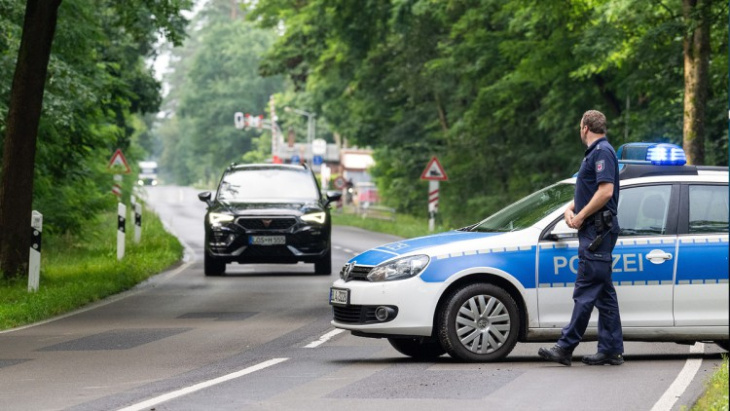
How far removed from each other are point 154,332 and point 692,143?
496 inches

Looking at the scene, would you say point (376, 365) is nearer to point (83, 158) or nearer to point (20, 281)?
point (20, 281)

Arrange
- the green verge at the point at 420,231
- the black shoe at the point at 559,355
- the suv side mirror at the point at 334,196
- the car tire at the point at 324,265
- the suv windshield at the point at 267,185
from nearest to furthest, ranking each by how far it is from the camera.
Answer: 1. the green verge at the point at 420,231
2. the black shoe at the point at 559,355
3. the suv side mirror at the point at 334,196
4. the car tire at the point at 324,265
5. the suv windshield at the point at 267,185

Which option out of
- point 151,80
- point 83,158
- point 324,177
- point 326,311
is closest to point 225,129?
point 324,177

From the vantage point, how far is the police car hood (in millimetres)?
11430

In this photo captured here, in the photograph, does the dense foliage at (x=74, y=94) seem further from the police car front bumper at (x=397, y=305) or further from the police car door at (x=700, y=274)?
the police car door at (x=700, y=274)

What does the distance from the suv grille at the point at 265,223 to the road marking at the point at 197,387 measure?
1155 centimetres

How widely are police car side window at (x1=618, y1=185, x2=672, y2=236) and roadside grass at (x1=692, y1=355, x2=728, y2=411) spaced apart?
1755mm

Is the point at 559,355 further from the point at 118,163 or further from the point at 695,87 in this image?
the point at 118,163

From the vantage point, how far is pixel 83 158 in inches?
1067

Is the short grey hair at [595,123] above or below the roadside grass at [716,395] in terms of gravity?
above

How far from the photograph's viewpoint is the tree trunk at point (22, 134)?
1998 cm

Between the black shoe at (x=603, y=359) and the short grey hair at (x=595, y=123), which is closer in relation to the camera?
the short grey hair at (x=595, y=123)

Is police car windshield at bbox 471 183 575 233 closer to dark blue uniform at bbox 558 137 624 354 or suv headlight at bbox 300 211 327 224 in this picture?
dark blue uniform at bbox 558 137 624 354

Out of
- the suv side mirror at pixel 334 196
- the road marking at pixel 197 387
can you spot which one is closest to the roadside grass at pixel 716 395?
the road marking at pixel 197 387
